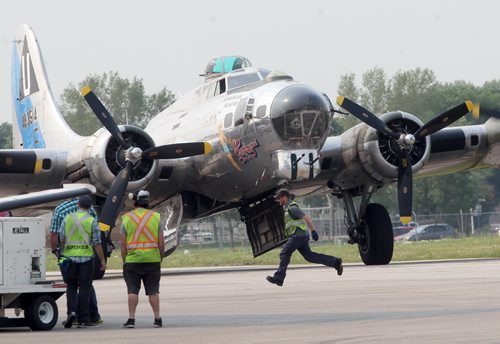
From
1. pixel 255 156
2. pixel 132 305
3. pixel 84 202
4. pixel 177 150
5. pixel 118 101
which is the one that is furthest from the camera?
pixel 118 101

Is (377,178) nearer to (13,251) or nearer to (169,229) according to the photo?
(169,229)

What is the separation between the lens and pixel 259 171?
82.9 feet

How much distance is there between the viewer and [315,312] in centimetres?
1416

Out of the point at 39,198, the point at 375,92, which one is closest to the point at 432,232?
the point at 375,92

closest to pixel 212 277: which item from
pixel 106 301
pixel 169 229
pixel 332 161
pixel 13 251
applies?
pixel 169 229

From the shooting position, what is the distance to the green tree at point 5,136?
107m

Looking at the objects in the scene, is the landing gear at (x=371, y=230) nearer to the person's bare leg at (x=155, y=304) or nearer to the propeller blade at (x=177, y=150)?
the propeller blade at (x=177, y=150)

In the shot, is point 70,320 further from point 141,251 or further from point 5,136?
point 5,136

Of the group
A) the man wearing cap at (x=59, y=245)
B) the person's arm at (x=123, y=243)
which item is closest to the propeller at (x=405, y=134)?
the man wearing cap at (x=59, y=245)

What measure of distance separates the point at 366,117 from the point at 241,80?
10.3ft

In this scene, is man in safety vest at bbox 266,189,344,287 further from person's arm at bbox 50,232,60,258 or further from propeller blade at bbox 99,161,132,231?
propeller blade at bbox 99,161,132,231

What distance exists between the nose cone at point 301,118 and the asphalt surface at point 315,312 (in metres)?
3.24

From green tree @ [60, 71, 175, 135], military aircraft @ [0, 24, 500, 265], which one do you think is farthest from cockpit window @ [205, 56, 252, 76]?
green tree @ [60, 71, 175, 135]

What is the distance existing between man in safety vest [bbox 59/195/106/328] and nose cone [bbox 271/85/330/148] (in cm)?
1058
